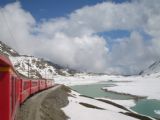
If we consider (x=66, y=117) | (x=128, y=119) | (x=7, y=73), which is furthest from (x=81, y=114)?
(x=7, y=73)

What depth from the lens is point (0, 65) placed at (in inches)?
474

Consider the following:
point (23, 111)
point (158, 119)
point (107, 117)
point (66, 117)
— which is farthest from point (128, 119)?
point (23, 111)

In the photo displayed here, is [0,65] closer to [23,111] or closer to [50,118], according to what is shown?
[23,111]

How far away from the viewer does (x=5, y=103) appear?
1191 centimetres

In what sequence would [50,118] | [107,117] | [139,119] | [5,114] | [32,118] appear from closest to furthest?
1. [5,114]
2. [32,118]
3. [50,118]
4. [107,117]
5. [139,119]

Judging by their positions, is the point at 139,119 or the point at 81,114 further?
the point at 139,119

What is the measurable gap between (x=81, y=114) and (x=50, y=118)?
10.0 metres

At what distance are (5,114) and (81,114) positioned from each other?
25.8 m

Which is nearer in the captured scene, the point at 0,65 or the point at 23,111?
the point at 0,65

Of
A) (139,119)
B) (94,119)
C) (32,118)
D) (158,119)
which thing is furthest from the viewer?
(158,119)

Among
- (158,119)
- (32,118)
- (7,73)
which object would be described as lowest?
(158,119)

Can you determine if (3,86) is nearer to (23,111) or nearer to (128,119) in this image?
(23,111)

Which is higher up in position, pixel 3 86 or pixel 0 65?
pixel 0 65

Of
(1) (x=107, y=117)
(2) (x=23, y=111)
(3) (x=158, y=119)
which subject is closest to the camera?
(2) (x=23, y=111)
